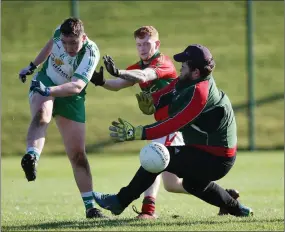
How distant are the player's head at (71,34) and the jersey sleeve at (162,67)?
2.61 ft

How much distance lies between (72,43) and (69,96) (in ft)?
1.83

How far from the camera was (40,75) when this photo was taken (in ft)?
28.2

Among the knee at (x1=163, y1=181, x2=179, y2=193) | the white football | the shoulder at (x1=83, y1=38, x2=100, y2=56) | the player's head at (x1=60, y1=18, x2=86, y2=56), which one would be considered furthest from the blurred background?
the white football

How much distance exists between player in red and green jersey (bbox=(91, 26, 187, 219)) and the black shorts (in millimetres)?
801

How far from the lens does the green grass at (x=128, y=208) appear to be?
293 inches

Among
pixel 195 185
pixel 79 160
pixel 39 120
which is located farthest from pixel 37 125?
pixel 195 185

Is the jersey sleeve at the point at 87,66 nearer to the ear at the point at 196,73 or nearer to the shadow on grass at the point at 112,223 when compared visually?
the ear at the point at 196,73

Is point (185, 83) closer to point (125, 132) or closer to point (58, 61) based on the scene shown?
point (125, 132)

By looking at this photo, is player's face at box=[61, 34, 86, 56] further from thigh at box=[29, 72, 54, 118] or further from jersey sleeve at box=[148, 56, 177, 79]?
jersey sleeve at box=[148, 56, 177, 79]

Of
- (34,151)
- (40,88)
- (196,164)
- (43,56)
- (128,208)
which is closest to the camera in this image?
(196,164)

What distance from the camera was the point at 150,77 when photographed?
27.3 ft

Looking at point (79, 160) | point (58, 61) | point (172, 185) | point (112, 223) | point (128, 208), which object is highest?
point (58, 61)

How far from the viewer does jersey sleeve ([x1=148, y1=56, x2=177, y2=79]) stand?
8.41 metres

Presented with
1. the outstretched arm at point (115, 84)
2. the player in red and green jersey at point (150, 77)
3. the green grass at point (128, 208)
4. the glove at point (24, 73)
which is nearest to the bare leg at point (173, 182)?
the player in red and green jersey at point (150, 77)
